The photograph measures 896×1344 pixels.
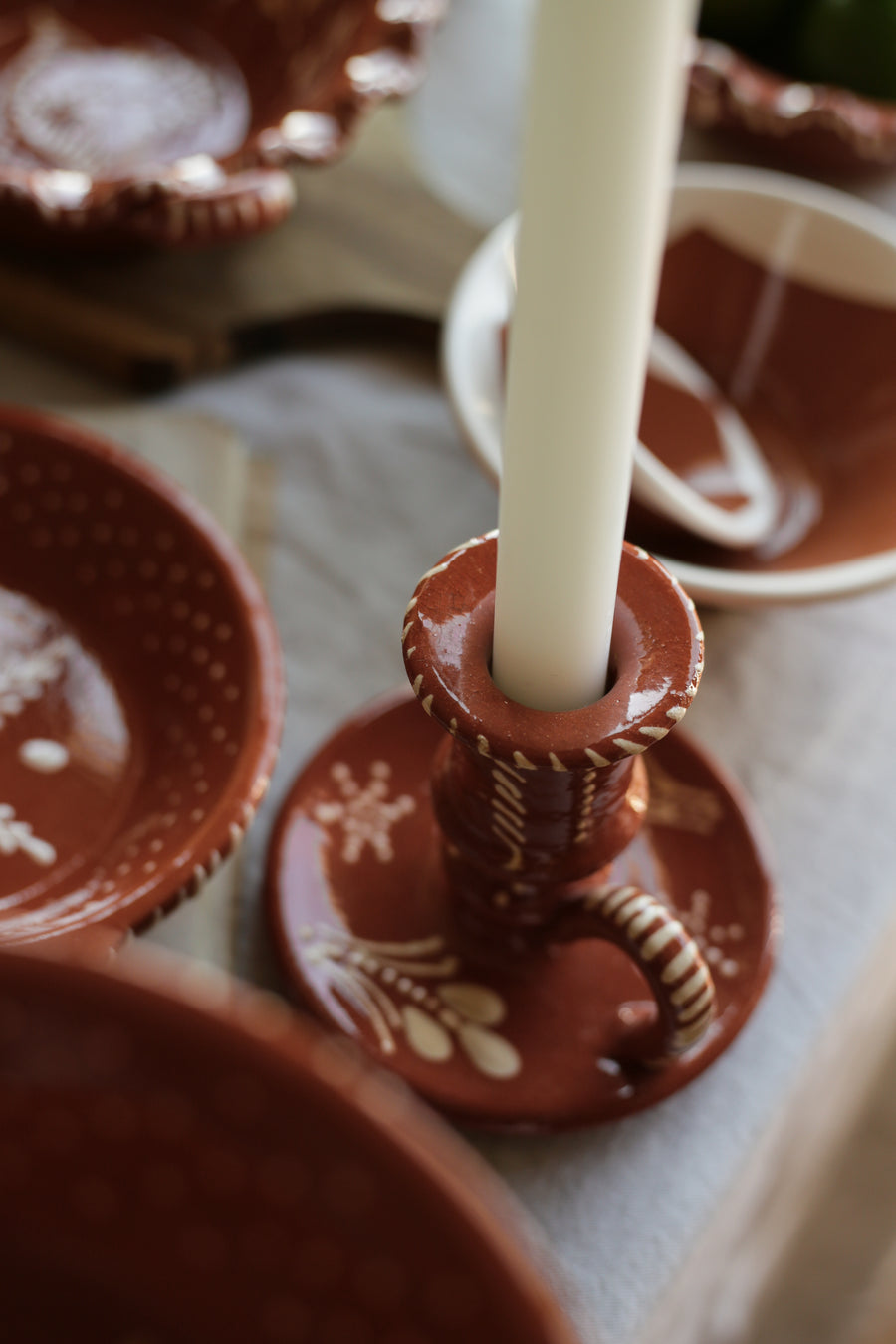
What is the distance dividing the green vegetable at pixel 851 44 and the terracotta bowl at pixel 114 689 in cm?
40

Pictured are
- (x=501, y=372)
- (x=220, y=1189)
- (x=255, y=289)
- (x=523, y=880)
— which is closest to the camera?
(x=220, y=1189)

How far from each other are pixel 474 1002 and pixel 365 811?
64 mm

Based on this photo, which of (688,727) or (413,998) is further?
(688,727)

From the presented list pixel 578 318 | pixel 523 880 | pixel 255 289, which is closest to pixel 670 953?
pixel 523 880

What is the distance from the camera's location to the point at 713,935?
35 cm

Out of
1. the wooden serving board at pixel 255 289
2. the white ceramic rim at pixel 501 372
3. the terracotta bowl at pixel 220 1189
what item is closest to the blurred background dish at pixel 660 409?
the white ceramic rim at pixel 501 372

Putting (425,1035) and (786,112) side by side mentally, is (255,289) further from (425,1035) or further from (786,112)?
(425,1035)

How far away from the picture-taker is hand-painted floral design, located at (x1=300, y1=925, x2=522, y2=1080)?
1.08 feet

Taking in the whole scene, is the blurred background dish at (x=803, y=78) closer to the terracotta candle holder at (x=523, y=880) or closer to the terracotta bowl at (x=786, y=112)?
the terracotta bowl at (x=786, y=112)

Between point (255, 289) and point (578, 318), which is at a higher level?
point (578, 318)

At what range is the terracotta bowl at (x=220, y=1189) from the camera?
0.18 meters

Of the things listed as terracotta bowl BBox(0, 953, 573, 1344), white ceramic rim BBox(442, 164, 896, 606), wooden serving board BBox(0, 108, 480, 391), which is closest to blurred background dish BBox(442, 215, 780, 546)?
white ceramic rim BBox(442, 164, 896, 606)

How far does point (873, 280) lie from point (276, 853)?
0.31 meters

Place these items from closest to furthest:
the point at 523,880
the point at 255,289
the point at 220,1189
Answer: the point at 220,1189, the point at 523,880, the point at 255,289
